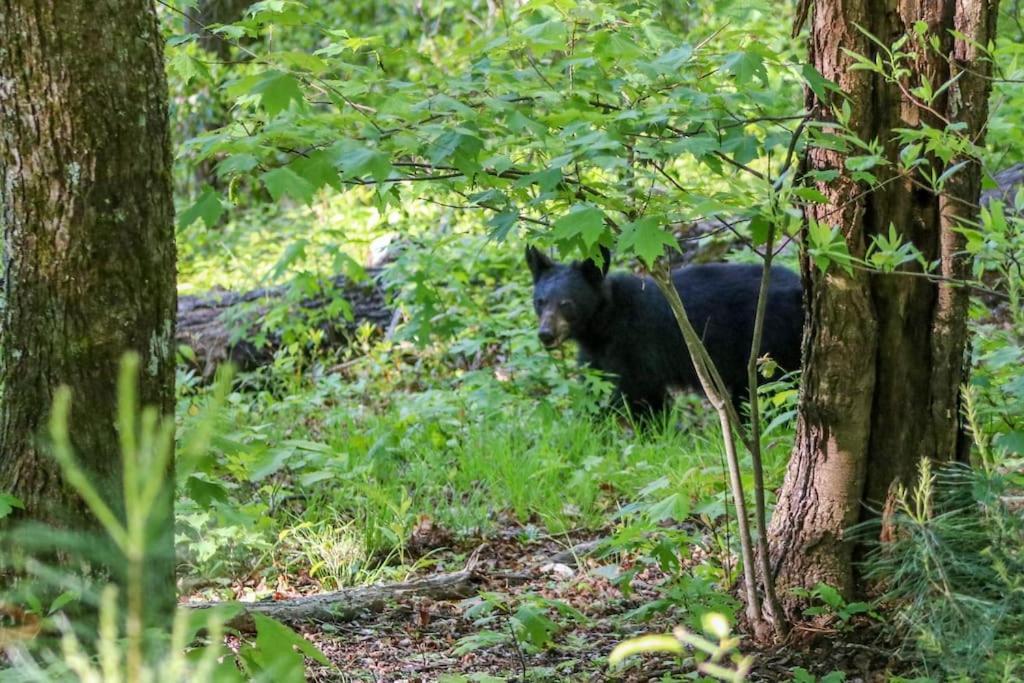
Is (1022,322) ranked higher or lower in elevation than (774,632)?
higher

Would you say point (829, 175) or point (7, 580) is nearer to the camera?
point (7, 580)

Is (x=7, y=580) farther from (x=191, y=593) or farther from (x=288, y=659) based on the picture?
(x=191, y=593)

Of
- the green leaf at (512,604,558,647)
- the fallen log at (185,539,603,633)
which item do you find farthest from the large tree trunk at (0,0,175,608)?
the fallen log at (185,539,603,633)

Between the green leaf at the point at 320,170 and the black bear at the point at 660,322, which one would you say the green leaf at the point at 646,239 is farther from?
the black bear at the point at 660,322

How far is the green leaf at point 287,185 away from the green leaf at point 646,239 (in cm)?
91

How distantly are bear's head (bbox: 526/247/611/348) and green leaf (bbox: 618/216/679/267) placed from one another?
187 inches

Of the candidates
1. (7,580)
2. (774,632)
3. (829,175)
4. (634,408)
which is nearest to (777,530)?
(774,632)

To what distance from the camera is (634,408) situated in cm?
807

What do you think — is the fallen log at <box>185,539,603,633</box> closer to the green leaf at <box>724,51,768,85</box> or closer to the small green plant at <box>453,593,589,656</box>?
the small green plant at <box>453,593,589,656</box>

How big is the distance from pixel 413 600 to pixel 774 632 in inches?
62.3

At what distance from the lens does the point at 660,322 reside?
838 cm

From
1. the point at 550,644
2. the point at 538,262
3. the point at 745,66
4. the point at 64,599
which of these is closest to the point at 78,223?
the point at 64,599

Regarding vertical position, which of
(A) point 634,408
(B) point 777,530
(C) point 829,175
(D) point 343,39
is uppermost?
(D) point 343,39

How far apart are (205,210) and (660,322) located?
19.4ft
